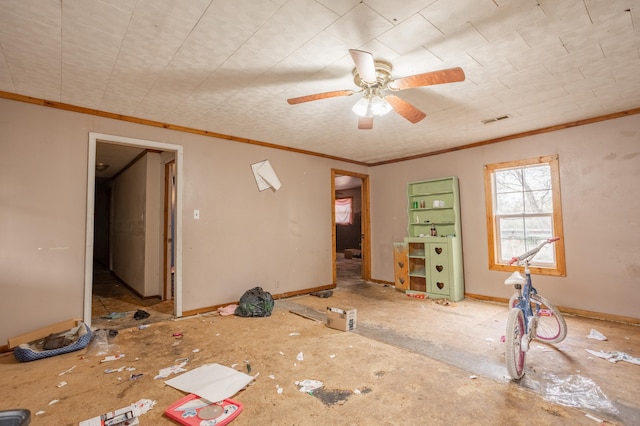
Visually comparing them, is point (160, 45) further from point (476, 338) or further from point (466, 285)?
point (466, 285)

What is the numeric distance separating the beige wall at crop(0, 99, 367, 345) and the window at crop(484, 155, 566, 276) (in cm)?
263

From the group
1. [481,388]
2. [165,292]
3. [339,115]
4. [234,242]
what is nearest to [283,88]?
[339,115]

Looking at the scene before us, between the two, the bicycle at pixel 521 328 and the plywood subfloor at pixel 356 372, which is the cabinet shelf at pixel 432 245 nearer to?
the plywood subfloor at pixel 356 372

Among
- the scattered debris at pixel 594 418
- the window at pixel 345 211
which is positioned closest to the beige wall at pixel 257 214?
the scattered debris at pixel 594 418

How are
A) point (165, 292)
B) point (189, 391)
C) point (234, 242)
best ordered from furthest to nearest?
1. point (165, 292)
2. point (234, 242)
3. point (189, 391)

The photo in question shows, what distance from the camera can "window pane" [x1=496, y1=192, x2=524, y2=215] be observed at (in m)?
4.39

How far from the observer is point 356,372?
2344 mm

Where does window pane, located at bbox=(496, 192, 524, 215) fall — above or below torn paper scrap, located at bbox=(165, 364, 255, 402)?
above

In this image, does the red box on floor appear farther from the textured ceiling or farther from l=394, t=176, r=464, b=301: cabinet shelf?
l=394, t=176, r=464, b=301: cabinet shelf

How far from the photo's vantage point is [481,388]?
2.10 m

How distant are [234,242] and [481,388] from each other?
3.40 meters

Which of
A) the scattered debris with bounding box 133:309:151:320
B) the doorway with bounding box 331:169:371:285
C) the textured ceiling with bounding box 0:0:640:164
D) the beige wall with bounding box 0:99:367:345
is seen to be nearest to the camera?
the textured ceiling with bounding box 0:0:640:164

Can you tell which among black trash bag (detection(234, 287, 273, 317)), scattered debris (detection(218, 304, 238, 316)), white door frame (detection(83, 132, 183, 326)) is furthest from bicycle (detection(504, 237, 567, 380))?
white door frame (detection(83, 132, 183, 326))

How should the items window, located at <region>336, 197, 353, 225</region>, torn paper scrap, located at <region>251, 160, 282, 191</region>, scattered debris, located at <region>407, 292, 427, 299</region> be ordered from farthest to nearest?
window, located at <region>336, 197, 353, 225</region>
scattered debris, located at <region>407, 292, 427, 299</region>
torn paper scrap, located at <region>251, 160, 282, 191</region>
